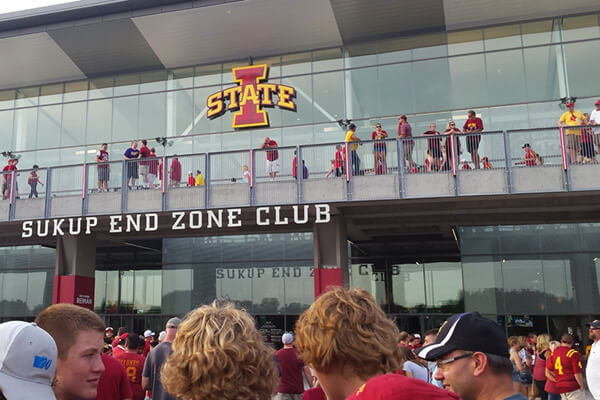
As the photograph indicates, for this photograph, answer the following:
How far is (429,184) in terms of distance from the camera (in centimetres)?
1625

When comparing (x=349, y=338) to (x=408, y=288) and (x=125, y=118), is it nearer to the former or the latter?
(x=408, y=288)

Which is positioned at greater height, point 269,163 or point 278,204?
point 269,163

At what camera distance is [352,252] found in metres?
24.7

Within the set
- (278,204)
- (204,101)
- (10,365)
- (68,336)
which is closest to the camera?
(10,365)

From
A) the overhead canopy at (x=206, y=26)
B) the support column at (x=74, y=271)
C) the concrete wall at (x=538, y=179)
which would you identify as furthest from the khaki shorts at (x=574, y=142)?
the support column at (x=74, y=271)

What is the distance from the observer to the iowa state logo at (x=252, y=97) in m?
22.6

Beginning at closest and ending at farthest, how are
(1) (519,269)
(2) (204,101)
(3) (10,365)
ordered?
(3) (10,365), (1) (519,269), (2) (204,101)

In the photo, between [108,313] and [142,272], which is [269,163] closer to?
[142,272]

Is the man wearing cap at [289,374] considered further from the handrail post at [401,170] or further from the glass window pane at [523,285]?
the glass window pane at [523,285]

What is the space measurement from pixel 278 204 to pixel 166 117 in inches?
414

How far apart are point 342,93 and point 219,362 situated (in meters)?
22.3

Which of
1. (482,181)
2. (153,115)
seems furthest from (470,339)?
(153,115)

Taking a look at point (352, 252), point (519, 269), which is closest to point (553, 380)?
point (519, 269)

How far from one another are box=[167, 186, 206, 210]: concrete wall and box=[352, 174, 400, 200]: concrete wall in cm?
503
